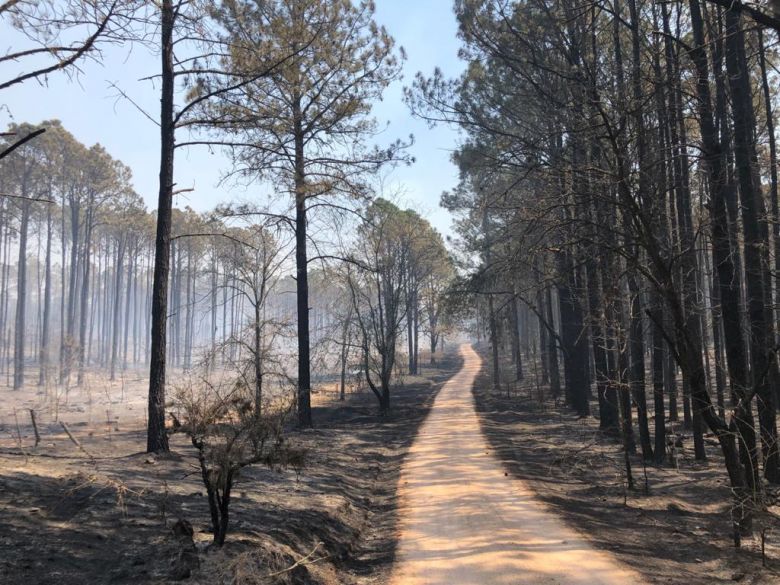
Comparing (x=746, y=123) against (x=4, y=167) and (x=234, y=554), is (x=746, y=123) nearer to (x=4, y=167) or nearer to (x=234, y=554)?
(x=234, y=554)

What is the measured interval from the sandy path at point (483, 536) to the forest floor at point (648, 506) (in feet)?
1.26

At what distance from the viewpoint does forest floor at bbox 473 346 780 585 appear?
604cm

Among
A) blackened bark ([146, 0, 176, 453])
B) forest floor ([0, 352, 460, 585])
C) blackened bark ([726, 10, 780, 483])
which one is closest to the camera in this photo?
forest floor ([0, 352, 460, 585])

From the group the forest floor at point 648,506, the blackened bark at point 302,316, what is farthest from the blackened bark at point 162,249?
the forest floor at point 648,506

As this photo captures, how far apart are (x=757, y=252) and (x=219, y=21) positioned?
1349 cm

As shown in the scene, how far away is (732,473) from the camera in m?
6.73

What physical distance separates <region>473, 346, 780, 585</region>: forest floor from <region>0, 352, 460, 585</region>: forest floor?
2906 mm

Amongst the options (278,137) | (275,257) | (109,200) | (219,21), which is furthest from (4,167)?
(278,137)

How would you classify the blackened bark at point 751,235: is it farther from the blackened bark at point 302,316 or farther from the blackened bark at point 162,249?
the blackened bark at point 302,316

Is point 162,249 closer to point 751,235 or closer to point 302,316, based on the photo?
point 302,316

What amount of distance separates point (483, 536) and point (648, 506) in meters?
3.61

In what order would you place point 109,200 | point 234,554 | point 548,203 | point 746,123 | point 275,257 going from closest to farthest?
point 234,554 < point 548,203 < point 746,123 < point 275,257 < point 109,200

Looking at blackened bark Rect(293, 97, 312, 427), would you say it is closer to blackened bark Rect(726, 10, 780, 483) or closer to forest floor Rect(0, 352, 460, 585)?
forest floor Rect(0, 352, 460, 585)

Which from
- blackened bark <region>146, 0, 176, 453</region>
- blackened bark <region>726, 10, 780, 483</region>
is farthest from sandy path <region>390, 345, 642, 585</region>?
blackened bark <region>146, 0, 176, 453</region>
